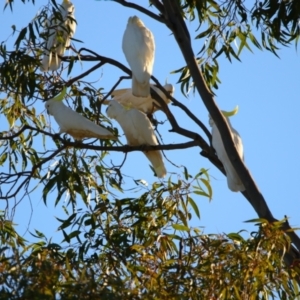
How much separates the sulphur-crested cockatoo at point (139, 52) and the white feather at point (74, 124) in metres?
0.29

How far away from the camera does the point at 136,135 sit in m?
4.86

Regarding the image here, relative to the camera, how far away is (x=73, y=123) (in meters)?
4.62

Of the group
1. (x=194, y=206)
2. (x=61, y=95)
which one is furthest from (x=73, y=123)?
(x=194, y=206)

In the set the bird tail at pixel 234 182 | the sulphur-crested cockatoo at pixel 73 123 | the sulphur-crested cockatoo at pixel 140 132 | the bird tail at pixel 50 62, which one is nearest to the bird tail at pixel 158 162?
the sulphur-crested cockatoo at pixel 140 132

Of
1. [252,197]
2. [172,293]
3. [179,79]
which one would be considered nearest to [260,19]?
[179,79]

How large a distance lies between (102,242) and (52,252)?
261 millimetres

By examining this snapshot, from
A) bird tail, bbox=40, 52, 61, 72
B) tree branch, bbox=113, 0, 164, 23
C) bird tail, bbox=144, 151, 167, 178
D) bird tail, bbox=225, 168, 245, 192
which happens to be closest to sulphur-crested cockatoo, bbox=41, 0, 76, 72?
bird tail, bbox=40, 52, 61, 72

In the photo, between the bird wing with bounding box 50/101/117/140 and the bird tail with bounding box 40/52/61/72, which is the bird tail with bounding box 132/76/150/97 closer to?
the bird wing with bounding box 50/101/117/140

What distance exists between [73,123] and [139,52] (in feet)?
1.85

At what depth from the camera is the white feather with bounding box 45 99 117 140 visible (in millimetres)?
4559

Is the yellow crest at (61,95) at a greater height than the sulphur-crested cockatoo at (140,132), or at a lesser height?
greater

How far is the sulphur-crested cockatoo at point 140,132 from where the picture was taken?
190 inches

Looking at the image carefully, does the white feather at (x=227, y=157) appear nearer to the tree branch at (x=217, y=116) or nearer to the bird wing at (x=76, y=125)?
the tree branch at (x=217, y=116)

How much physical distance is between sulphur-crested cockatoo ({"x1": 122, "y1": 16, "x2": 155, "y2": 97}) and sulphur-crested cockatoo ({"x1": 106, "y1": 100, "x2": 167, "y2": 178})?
0.17 meters
